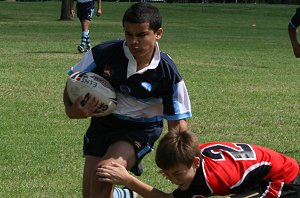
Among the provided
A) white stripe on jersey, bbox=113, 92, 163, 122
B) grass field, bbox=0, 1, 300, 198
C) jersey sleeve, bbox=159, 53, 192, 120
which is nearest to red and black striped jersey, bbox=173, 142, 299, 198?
jersey sleeve, bbox=159, 53, 192, 120

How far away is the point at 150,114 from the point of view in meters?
6.16

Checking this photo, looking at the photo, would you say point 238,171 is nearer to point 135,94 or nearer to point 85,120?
point 135,94

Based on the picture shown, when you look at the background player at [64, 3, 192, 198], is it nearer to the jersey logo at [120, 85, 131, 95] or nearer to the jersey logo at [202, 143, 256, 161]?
the jersey logo at [120, 85, 131, 95]

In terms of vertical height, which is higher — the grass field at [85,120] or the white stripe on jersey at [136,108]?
the white stripe on jersey at [136,108]

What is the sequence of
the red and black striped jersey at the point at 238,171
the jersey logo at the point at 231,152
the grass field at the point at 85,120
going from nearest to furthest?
1. the red and black striped jersey at the point at 238,171
2. the jersey logo at the point at 231,152
3. the grass field at the point at 85,120

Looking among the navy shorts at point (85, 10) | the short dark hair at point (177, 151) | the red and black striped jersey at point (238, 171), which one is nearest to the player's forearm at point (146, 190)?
the red and black striped jersey at point (238, 171)

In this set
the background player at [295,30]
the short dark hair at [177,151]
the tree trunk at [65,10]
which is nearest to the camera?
the short dark hair at [177,151]

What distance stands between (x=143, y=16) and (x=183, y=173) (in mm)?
1462

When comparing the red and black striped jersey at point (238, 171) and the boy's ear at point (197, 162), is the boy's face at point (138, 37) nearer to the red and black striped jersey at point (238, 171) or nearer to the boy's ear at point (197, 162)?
the red and black striped jersey at point (238, 171)

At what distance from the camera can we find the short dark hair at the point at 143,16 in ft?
19.5

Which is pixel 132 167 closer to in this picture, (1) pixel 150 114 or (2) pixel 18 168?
(1) pixel 150 114

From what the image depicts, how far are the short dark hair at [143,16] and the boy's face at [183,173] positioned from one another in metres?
1.38

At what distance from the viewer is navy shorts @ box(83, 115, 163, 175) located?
6.05 m

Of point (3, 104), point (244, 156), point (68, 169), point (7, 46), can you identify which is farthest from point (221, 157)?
point (7, 46)
